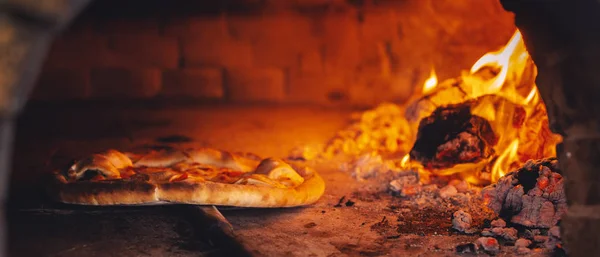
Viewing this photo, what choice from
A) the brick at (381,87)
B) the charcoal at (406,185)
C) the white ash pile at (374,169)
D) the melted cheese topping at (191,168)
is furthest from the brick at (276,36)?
the charcoal at (406,185)

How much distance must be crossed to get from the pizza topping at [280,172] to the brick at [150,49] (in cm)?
405

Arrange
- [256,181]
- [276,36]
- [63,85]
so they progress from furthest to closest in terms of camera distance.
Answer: [276,36]
[63,85]
[256,181]

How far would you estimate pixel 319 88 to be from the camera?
748 cm

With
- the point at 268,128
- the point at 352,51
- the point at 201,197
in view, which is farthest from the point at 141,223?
the point at 352,51

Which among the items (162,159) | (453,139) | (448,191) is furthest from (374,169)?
(162,159)

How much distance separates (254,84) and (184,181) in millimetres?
4534

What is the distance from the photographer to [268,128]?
618cm

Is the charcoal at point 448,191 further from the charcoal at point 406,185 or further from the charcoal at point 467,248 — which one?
the charcoal at point 467,248

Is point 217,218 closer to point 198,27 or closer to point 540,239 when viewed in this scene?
point 540,239

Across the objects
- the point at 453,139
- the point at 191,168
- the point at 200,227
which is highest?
the point at 453,139

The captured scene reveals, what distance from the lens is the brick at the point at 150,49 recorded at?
722 centimetres

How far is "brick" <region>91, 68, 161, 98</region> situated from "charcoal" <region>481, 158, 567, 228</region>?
488cm

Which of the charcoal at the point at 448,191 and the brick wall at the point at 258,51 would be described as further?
the brick wall at the point at 258,51

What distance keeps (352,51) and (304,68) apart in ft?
2.07
